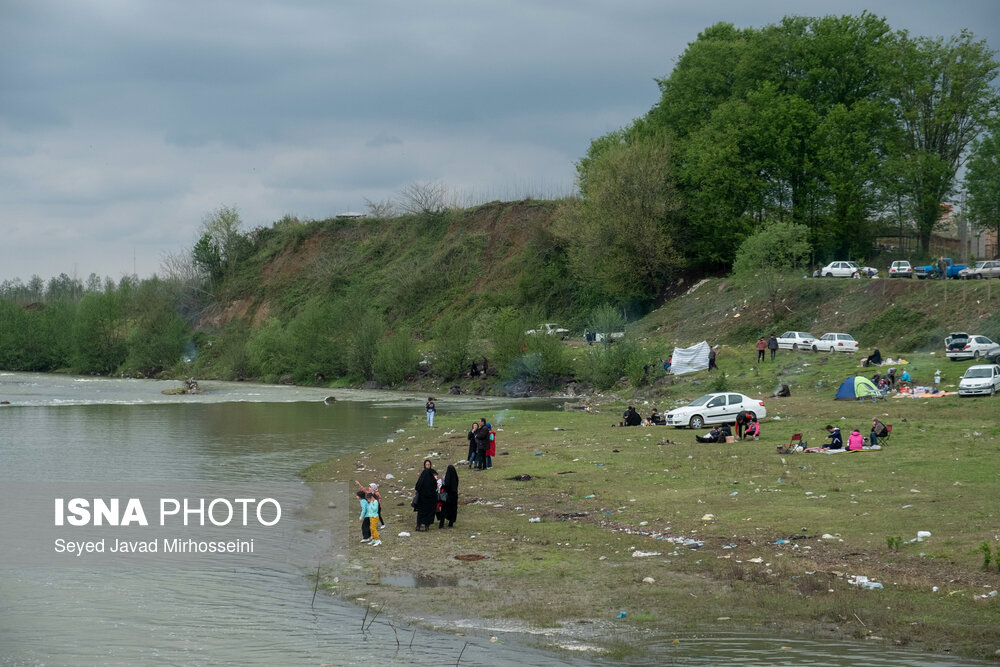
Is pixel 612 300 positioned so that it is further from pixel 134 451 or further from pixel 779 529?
pixel 779 529

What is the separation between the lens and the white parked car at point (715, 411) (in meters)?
38.0

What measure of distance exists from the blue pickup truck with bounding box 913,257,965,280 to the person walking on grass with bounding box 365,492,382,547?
58294mm

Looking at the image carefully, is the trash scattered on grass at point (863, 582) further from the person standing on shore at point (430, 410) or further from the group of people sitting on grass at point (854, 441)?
the person standing on shore at point (430, 410)

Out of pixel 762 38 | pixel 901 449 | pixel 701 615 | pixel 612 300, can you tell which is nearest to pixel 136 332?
pixel 612 300

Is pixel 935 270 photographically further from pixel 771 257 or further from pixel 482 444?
pixel 482 444

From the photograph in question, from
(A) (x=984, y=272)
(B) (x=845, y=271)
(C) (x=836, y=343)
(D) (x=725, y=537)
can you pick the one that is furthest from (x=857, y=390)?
(B) (x=845, y=271)

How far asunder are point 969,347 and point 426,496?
36994 mm

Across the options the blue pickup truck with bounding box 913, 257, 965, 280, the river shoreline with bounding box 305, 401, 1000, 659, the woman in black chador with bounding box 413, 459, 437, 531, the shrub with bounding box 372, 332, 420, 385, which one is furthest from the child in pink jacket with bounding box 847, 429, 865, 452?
the shrub with bounding box 372, 332, 420, 385

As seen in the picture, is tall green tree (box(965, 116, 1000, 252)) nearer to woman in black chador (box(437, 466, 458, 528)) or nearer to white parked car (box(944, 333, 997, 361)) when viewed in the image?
white parked car (box(944, 333, 997, 361))

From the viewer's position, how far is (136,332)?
111500mm

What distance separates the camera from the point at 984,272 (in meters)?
67.2

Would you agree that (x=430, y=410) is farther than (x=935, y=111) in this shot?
No

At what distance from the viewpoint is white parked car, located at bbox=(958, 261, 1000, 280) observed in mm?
66750

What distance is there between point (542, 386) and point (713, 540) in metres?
52.6
